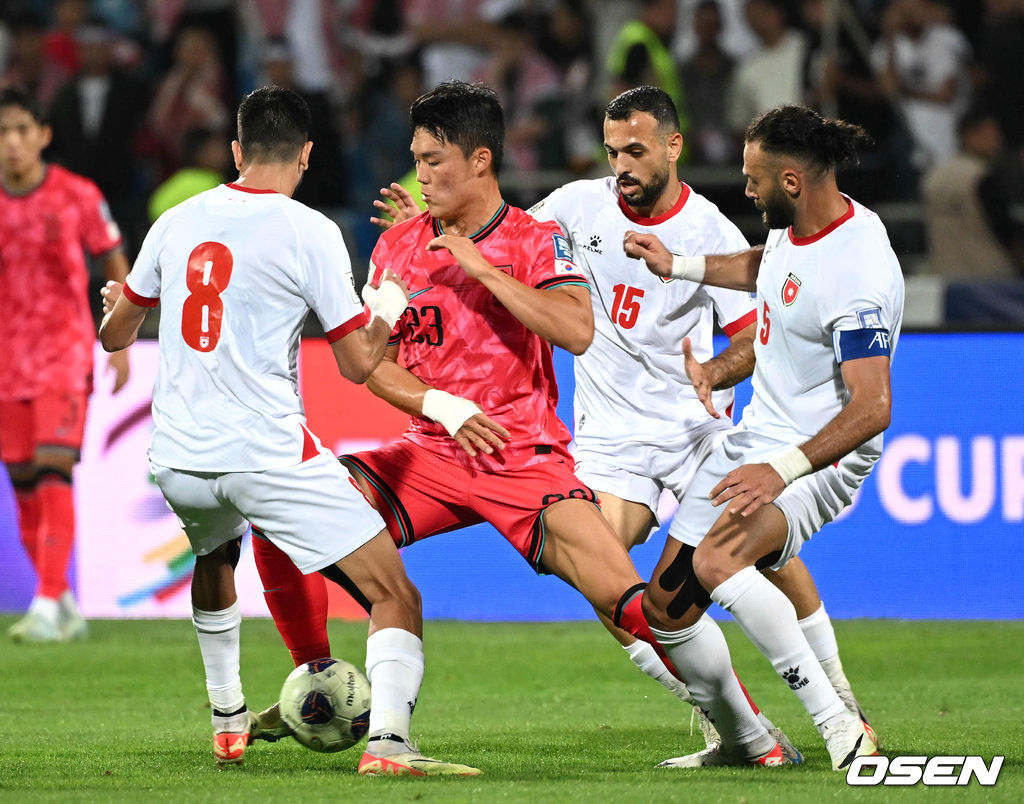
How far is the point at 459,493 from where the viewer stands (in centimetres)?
525

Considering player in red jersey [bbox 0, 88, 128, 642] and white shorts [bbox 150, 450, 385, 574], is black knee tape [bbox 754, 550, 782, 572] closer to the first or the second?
white shorts [bbox 150, 450, 385, 574]

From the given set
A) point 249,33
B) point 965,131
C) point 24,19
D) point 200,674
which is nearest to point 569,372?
point 200,674

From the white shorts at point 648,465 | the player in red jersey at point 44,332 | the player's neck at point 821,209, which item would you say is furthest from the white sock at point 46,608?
the player's neck at point 821,209

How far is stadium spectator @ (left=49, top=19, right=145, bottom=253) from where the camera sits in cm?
1195

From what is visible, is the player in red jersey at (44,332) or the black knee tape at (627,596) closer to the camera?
the black knee tape at (627,596)

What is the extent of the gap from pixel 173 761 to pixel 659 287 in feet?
7.97

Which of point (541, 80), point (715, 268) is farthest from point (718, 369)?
point (541, 80)

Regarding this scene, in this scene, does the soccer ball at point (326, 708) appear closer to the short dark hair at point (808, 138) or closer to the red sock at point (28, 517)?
the short dark hair at point (808, 138)

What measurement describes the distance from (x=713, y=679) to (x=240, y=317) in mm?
1801

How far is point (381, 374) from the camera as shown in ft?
17.1

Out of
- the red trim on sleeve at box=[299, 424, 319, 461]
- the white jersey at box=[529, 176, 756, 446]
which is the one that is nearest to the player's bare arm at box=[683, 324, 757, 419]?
the white jersey at box=[529, 176, 756, 446]

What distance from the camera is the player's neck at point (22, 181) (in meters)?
8.88

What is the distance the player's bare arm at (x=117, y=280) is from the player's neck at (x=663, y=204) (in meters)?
3.13

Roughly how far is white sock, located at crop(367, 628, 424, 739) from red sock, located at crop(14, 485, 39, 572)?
458 centimetres
